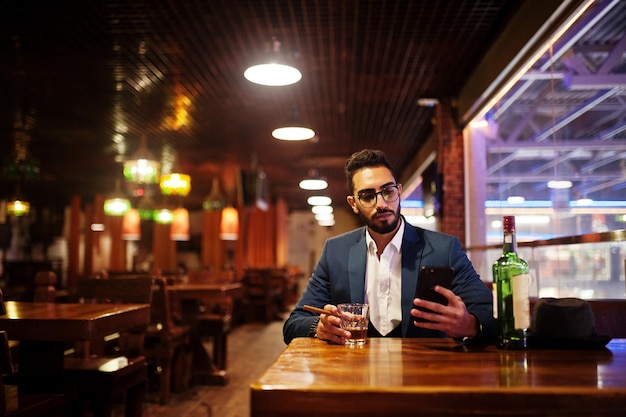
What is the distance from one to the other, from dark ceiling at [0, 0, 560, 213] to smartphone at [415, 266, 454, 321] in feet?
10.9

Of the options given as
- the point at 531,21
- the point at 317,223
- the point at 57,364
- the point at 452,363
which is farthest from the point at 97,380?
the point at 317,223

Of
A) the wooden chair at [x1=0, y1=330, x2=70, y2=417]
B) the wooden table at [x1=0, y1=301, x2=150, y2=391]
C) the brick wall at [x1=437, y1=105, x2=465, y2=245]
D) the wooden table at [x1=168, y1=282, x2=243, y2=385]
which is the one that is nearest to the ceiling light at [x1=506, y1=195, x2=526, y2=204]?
the brick wall at [x1=437, y1=105, x2=465, y2=245]

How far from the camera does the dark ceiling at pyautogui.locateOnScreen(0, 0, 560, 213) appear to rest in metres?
4.61

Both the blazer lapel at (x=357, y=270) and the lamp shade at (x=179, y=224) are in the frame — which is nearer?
the blazer lapel at (x=357, y=270)

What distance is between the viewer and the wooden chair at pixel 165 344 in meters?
4.81

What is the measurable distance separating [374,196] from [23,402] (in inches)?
69.3

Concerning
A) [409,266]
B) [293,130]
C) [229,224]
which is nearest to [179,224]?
[229,224]

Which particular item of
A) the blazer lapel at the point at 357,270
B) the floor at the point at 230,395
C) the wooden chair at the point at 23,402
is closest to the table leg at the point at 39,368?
the wooden chair at the point at 23,402

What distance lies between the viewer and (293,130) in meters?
5.48

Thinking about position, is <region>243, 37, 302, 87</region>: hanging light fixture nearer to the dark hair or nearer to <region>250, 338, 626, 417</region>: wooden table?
the dark hair

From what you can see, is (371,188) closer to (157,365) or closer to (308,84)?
(157,365)

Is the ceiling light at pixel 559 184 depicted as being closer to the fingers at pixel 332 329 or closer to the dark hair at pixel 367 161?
the dark hair at pixel 367 161

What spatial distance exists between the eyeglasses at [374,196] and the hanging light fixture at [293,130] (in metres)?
3.32

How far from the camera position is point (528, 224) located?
4586mm
